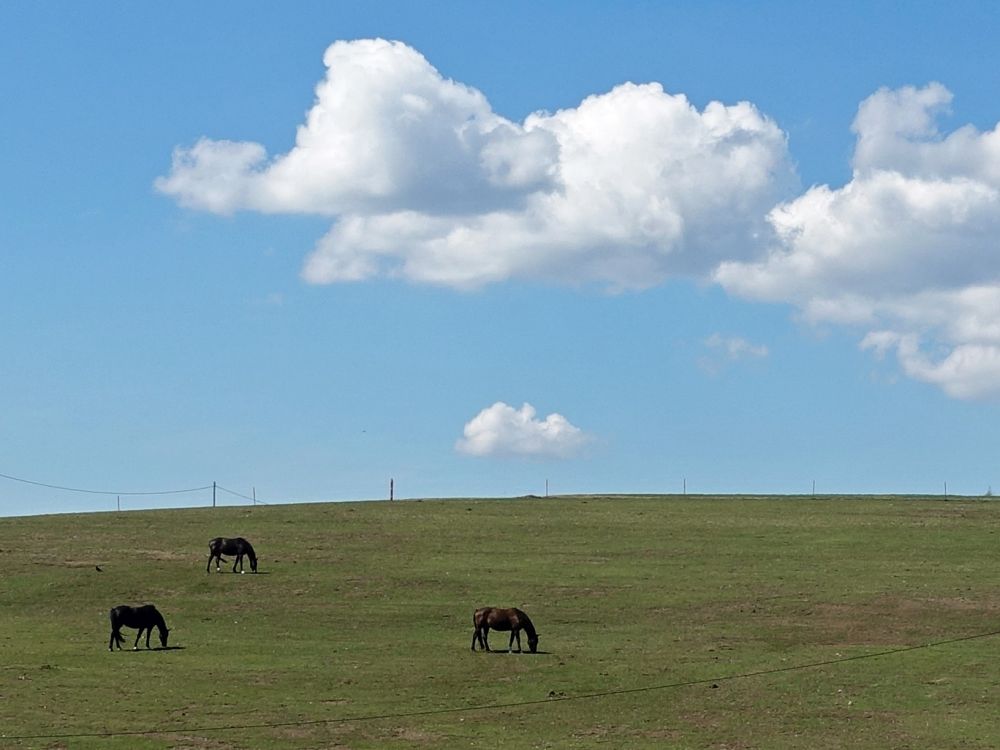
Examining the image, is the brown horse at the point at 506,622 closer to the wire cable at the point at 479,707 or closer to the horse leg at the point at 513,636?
the horse leg at the point at 513,636

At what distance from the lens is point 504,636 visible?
47656 mm

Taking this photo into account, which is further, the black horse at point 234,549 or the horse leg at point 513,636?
the black horse at point 234,549

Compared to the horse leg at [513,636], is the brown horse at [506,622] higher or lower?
higher

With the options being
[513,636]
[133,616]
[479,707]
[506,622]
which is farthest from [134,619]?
[479,707]

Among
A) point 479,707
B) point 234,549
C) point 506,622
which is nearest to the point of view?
point 479,707

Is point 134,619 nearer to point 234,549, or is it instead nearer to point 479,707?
point 479,707

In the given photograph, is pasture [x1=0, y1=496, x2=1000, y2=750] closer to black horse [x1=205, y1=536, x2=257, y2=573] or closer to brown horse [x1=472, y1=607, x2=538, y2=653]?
brown horse [x1=472, y1=607, x2=538, y2=653]

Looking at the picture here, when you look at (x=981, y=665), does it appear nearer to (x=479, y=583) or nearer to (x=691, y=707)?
(x=691, y=707)

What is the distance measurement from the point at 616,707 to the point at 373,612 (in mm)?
16134

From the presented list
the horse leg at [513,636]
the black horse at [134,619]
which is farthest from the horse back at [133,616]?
the horse leg at [513,636]

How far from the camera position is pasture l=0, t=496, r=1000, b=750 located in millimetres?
35156

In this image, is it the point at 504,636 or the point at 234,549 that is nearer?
the point at 504,636

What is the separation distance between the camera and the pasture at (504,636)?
35156 millimetres

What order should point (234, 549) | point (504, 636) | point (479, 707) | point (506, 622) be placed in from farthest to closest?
point (234, 549) < point (504, 636) < point (506, 622) < point (479, 707)
